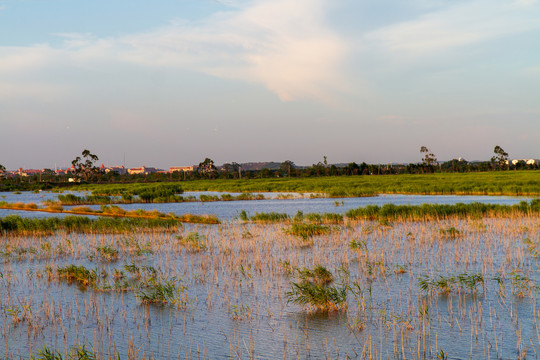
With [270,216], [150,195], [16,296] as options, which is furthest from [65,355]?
[150,195]

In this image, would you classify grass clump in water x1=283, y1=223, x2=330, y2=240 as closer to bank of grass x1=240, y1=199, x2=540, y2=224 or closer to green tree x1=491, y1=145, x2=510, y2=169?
bank of grass x1=240, y1=199, x2=540, y2=224

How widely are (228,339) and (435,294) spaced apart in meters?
5.21

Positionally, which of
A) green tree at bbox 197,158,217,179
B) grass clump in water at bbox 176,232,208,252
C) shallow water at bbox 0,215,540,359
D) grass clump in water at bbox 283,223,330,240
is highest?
green tree at bbox 197,158,217,179

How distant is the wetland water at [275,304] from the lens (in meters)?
8.08

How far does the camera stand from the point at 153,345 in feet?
27.4

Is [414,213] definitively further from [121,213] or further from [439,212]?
[121,213]

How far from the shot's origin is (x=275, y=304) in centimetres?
1059

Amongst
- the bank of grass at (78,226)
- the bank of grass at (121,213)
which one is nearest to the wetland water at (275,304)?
the bank of grass at (78,226)

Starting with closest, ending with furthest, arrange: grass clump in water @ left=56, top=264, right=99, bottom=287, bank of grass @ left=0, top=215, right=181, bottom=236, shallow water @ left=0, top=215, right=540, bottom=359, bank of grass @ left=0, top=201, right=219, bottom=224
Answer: shallow water @ left=0, top=215, right=540, bottom=359, grass clump in water @ left=56, top=264, right=99, bottom=287, bank of grass @ left=0, top=215, right=181, bottom=236, bank of grass @ left=0, top=201, right=219, bottom=224

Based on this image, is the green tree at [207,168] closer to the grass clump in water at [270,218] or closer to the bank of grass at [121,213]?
the bank of grass at [121,213]

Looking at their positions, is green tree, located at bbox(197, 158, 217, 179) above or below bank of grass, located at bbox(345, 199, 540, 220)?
above

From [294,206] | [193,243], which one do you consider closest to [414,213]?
[193,243]

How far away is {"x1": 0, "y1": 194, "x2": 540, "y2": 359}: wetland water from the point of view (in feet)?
26.5

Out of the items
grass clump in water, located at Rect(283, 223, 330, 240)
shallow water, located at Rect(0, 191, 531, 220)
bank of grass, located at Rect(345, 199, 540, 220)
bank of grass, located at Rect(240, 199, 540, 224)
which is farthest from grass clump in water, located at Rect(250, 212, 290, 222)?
grass clump in water, located at Rect(283, 223, 330, 240)
